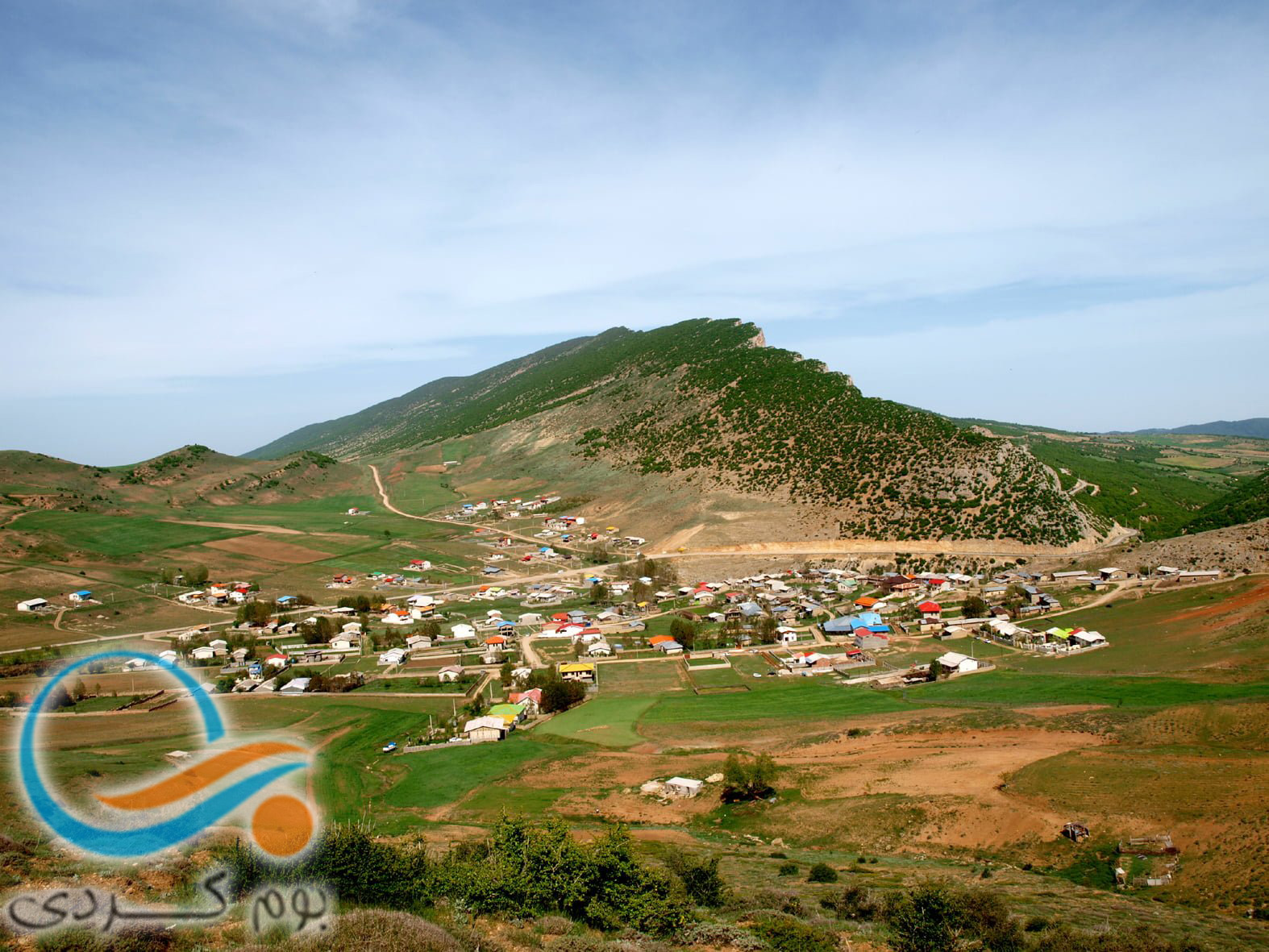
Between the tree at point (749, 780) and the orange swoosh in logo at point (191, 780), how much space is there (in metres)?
17.3

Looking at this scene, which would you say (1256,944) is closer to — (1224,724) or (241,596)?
(1224,724)

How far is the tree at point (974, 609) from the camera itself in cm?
5455

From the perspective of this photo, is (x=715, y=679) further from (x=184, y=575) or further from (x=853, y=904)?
(x=184, y=575)

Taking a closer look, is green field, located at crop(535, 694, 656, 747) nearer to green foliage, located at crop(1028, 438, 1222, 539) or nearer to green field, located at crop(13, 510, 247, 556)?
green foliage, located at crop(1028, 438, 1222, 539)

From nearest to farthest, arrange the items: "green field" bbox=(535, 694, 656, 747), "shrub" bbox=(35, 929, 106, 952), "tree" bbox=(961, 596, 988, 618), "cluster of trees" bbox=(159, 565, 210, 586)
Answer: "shrub" bbox=(35, 929, 106, 952), "green field" bbox=(535, 694, 656, 747), "tree" bbox=(961, 596, 988, 618), "cluster of trees" bbox=(159, 565, 210, 586)

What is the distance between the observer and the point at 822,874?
20.8 meters

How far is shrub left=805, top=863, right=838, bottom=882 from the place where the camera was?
67.6 ft

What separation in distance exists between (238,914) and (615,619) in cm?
4841

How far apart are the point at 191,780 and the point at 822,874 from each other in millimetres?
18862

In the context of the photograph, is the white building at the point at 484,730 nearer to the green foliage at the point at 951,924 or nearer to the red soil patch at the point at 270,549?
the green foliage at the point at 951,924

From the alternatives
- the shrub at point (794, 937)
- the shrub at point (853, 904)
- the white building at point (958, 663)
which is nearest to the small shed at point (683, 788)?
the shrub at point (853, 904)

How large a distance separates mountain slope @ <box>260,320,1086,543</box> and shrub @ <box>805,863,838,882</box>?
6176cm

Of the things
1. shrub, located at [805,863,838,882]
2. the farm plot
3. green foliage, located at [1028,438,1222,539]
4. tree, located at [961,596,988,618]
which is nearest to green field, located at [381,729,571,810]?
the farm plot

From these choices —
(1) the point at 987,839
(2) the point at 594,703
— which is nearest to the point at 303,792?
(2) the point at 594,703
